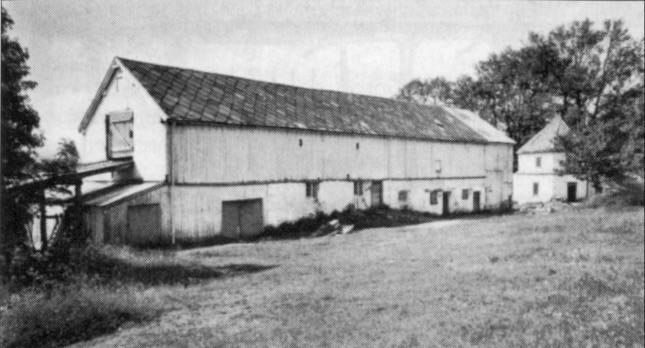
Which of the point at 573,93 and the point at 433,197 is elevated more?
the point at 573,93

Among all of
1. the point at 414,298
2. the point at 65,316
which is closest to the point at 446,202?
the point at 414,298

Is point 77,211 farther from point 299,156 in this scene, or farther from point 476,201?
point 476,201

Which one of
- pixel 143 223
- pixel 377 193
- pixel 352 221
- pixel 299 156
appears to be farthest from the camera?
pixel 377 193

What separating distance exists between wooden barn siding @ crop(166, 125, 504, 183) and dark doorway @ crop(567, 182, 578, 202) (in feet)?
46.0

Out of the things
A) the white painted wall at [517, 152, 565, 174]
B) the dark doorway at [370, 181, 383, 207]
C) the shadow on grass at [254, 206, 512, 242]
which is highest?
the white painted wall at [517, 152, 565, 174]

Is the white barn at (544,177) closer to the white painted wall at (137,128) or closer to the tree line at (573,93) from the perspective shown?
the tree line at (573,93)

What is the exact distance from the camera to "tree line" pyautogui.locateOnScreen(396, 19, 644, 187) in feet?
98.4

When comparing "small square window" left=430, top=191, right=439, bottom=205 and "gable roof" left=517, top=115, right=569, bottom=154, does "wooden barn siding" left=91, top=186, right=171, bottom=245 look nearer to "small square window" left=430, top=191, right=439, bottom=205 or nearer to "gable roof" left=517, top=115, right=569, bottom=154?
"small square window" left=430, top=191, right=439, bottom=205

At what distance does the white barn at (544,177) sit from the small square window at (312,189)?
83.9 ft

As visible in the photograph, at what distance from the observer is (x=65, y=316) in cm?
763

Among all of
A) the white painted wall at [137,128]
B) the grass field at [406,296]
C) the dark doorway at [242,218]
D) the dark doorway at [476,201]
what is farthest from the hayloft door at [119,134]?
the dark doorway at [476,201]

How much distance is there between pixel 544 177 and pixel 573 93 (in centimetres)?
1244

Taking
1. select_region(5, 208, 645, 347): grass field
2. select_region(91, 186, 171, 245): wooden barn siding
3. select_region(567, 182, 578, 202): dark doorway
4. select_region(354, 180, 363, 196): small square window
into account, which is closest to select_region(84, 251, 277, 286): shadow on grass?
select_region(5, 208, 645, 347): grass field

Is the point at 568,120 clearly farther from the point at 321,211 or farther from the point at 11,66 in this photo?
the point at 11,66
